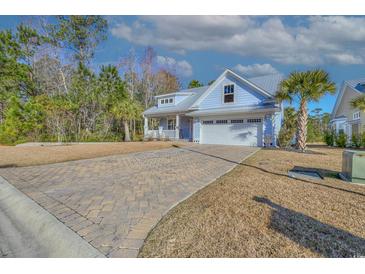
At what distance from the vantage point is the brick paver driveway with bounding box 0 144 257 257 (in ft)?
8.82

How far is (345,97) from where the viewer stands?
69.7 feet

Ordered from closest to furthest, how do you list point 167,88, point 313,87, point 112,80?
point 313,87 → point 112,80 → point 167,88

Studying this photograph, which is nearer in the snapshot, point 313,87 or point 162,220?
point 162,220

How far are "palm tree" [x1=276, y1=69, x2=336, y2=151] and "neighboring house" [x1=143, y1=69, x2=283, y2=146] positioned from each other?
6.57 ft

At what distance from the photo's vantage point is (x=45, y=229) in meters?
3.00

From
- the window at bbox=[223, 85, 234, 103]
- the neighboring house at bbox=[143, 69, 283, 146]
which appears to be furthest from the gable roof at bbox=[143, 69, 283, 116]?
the window at bbox=[223, 85, 234, 103]

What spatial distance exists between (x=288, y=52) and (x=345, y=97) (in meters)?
10.3

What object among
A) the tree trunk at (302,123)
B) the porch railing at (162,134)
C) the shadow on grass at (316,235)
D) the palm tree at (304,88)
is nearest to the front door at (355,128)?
the palm tree at (304,88)

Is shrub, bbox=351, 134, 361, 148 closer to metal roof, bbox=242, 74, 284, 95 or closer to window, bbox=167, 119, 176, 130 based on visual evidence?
metal roof, bbox=242, 74, 284, 95

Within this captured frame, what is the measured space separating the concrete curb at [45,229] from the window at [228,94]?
15708mm

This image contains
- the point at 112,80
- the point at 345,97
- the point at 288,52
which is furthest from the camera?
the point at 112,80

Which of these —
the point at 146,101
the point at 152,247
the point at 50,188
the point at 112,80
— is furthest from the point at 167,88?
the point at 152,247

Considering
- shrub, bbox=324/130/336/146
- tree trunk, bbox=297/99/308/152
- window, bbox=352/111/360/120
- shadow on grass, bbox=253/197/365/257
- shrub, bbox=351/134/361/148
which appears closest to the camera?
shadow on grass, bbox=253/197/365/257
